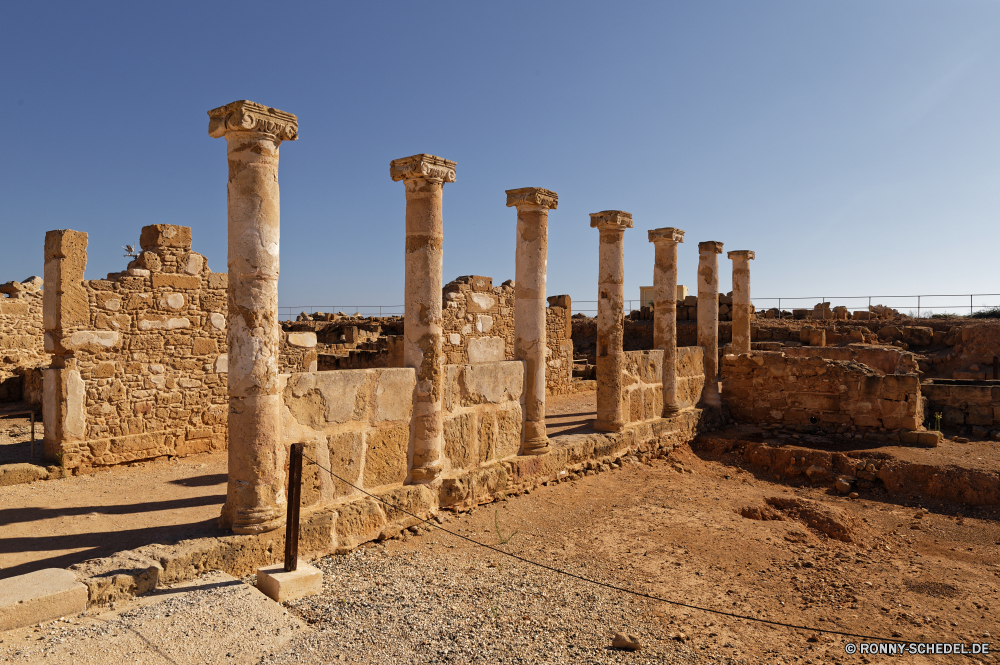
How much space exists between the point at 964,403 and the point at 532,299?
8.70 meters

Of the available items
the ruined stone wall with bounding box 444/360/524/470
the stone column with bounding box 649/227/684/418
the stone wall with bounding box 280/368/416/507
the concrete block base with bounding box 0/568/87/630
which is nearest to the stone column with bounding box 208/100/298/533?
the stone wall with bounding box 280/368/416/507

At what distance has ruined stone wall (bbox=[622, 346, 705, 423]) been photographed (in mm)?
10086

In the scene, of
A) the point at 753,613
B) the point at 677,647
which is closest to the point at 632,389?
the point at 753,613

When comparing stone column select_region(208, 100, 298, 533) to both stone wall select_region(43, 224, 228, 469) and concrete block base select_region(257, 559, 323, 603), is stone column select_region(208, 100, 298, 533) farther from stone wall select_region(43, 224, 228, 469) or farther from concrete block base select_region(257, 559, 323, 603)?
stone wall select_region(43, 224, 228, 469)

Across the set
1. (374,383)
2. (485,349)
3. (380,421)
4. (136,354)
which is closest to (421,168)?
(374,383)

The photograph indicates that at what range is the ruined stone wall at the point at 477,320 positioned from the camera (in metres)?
13.0

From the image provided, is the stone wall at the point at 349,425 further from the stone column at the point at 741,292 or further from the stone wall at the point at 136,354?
the stone column at the point at 741,292

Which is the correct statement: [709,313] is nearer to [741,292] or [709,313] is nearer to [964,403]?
[741,292]

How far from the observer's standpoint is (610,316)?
9.64 meters

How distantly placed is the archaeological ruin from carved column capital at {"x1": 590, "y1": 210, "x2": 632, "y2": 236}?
34 mm

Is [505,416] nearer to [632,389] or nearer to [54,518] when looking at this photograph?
[632,389]

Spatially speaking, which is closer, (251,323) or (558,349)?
(251,323)

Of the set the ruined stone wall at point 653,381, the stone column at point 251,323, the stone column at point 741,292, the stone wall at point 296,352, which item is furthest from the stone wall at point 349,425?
the stone column at point 741,292

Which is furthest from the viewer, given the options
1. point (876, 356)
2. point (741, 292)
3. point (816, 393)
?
point (876, 356)
